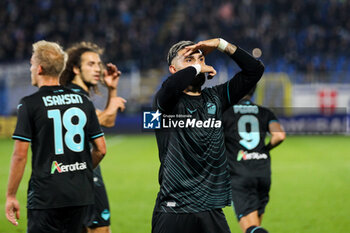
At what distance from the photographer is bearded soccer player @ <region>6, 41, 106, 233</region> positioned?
3.61 meters

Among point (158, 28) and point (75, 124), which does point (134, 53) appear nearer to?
point (158, 28)

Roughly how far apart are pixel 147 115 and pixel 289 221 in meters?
4.67

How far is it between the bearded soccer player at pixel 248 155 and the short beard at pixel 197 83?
197cm

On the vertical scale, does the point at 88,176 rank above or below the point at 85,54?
below

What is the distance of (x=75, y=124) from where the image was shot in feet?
12.4

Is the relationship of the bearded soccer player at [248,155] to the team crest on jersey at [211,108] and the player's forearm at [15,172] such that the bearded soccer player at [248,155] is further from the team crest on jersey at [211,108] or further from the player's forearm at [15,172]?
the player's forearm at [15,172]

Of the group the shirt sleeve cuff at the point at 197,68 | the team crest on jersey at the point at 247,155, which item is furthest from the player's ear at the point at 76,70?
the shirt sleeve cuff at the point at 197,68

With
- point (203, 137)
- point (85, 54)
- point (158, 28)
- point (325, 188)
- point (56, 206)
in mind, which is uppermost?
point (158, 28)

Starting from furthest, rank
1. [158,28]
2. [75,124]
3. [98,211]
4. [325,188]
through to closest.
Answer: [158,28] < [325,188] < [98,211] < [75,124]

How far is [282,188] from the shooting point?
10.4m

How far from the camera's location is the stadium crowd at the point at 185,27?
82.9 feet

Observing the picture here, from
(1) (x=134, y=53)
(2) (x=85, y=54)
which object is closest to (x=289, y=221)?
(2) (x=85, y=54)

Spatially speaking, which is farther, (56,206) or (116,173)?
(116,173)

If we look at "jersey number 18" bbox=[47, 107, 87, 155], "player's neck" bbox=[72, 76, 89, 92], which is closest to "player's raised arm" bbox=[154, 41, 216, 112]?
"jersey number 18" bbox=[47, 107, 87, 155]
